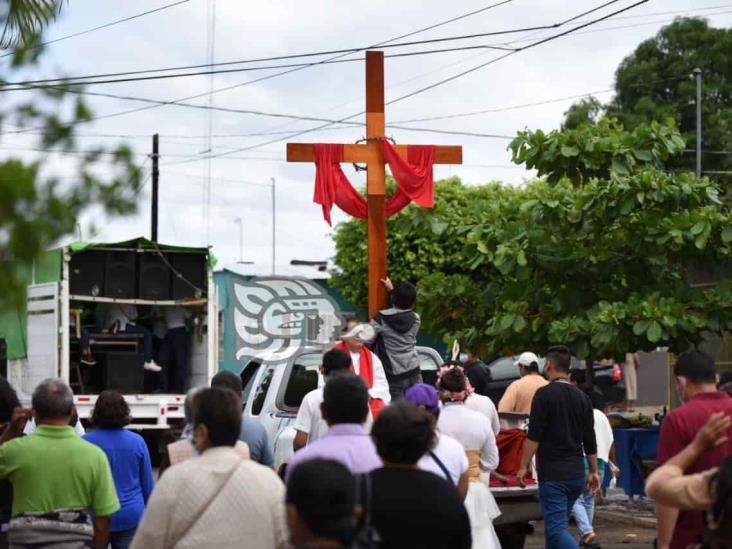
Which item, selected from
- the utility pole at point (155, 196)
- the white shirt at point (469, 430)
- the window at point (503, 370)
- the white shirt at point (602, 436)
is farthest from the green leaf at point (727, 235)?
the utility pole at point (155, 196)

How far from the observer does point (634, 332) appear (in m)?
15.3

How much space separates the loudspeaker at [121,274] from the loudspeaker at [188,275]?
620 mm

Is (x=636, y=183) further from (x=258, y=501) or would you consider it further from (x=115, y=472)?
(x=258, y=501)

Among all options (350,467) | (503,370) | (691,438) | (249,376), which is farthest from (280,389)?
(503,370)

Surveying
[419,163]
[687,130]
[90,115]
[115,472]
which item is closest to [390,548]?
[90,115]

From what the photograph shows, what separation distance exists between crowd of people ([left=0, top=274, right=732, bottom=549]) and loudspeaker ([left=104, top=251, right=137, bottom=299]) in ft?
36.4

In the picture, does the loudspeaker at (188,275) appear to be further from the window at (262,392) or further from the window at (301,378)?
the window at (301,378)

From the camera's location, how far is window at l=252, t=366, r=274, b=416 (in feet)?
45.1

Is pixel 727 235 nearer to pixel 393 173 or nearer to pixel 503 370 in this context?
pixel 393 173

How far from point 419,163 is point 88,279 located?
9.11 m

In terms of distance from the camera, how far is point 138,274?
22.1 meters

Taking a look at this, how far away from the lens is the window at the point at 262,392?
13.8 metres

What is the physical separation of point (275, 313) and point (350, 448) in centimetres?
2664

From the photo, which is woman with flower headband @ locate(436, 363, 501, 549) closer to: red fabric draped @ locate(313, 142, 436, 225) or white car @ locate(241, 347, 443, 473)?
white car @ locate(241, 347, 443, 473)
